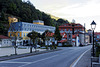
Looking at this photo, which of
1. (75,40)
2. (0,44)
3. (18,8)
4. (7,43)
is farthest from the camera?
(18,8)

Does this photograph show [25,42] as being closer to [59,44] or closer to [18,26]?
[18,26]

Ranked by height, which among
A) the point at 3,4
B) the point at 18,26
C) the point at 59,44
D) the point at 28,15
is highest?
the point at 3,4

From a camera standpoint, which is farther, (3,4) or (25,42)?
(3,4)

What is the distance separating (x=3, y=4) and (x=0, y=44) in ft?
254

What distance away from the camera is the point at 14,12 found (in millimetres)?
144000

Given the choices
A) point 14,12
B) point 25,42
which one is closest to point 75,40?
point 25,42

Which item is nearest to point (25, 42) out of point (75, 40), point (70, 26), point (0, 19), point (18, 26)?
point (18, 26)

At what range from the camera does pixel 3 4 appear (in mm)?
141000

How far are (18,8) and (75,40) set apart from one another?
77.8 m

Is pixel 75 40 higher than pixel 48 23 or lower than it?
lower

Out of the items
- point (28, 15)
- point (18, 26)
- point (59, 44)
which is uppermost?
point (28, 15)

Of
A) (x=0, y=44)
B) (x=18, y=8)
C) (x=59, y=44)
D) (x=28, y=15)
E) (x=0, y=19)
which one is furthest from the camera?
(x=18, y=8)

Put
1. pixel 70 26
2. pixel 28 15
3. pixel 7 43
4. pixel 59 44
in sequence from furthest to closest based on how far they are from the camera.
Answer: pixel 28 15 < pixel 70 26 < pixel 59 44 < pixel 7 43

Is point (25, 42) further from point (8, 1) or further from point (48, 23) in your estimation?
point (8, 1)
